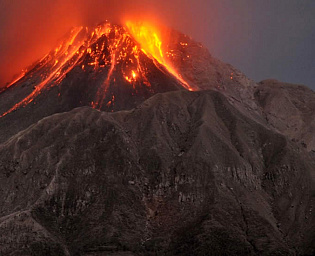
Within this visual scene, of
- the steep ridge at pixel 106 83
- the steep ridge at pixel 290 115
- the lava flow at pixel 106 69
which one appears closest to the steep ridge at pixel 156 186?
the steep ridge at pixel 106 83

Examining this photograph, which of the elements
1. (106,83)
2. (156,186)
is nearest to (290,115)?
(106,83)

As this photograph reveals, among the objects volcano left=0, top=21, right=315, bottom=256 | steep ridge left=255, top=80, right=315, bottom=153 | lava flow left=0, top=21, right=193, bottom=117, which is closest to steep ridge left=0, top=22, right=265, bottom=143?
lava flow left=0, top=21, right=193, bottom=117

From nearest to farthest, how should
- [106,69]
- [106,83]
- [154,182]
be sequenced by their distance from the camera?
[154,182] → [106,83] → [106,69]

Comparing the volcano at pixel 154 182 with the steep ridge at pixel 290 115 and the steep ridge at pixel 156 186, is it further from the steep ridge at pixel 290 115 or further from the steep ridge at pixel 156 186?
the steep ridge at pixel 290 115

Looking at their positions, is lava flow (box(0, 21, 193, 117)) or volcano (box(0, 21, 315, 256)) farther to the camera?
lava flow (box(0, 21, 193, 117))

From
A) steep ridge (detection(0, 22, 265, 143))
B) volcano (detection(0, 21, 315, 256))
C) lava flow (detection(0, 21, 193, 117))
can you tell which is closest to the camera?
volcano (detection(0, 21, 315, 256))

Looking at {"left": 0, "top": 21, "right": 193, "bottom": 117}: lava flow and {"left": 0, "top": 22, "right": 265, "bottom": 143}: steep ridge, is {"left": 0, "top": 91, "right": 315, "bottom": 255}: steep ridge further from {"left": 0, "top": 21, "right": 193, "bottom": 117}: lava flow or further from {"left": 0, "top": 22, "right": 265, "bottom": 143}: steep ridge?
{"left": 0, "top": 21, "right": 193, "bottom": 117}: lava flow

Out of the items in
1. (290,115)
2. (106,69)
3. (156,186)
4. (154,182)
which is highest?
(106,69)

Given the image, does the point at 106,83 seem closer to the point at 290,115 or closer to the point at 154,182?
the point at 154,182

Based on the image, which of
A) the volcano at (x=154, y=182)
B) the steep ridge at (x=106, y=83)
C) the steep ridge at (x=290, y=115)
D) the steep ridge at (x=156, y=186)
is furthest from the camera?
the steep ridge at (x=290, y=115)

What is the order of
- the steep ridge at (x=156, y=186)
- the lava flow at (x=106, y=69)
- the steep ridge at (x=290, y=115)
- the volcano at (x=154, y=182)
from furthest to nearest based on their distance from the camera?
the steep ridge at (x=290, y=115) → the lava flow at (x=106, y=69) → the volcano at (x=154, y=182) → the steep ridge at (x=156, y=186)
